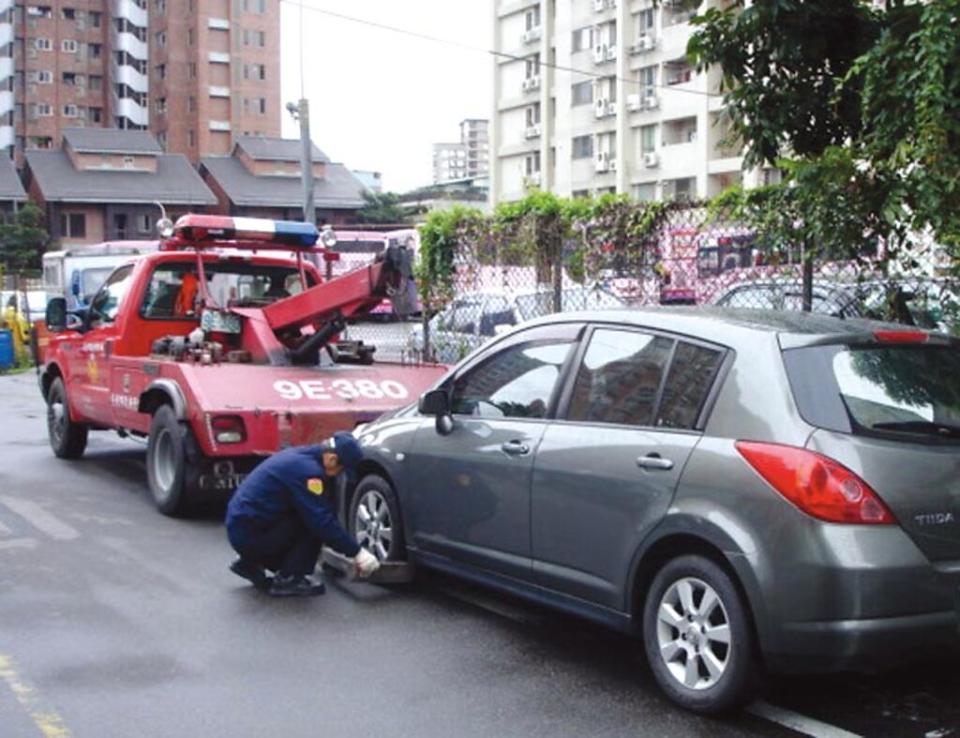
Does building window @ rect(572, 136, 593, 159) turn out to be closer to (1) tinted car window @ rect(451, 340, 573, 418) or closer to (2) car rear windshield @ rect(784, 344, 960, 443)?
(1) tinted car window @ rect(451, 340, 573, 418)

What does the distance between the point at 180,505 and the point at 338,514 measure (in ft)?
6.37

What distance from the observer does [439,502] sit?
6.93 metres

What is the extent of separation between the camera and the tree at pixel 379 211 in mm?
72800

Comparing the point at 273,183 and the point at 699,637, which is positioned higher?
the point at 273,183

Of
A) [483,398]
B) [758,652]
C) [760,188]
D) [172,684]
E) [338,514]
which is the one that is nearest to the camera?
[758,652]

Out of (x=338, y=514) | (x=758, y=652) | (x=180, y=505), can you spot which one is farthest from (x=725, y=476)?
(x=180, y=505)

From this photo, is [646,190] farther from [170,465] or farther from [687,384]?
[687,384]

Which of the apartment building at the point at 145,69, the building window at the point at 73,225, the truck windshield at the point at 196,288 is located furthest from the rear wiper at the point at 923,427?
the apartment building at the point at 145,69

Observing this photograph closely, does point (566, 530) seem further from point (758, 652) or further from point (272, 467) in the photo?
point (272, 467)

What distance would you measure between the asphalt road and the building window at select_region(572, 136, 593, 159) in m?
55.6

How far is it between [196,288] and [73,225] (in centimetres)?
6075

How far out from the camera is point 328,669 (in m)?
5.99

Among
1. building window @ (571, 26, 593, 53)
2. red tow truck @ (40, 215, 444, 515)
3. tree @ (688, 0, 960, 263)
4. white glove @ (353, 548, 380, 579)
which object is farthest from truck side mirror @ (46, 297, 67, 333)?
building window @ (571, 26, 593, 53)

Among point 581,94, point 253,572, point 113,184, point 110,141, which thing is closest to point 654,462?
point 253,572
